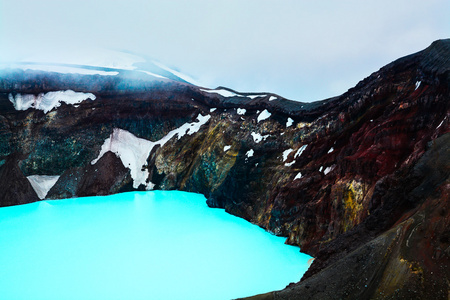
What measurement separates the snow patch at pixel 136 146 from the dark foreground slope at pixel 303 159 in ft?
1.57

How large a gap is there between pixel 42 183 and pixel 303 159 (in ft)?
93.8

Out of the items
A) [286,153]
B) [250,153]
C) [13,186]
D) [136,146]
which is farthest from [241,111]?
[13,186]

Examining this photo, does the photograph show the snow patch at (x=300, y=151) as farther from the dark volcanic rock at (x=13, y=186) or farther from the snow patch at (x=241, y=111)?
the dark volcanic rock at (x=13, y=186)

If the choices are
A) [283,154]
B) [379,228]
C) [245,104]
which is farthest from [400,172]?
[245,104]

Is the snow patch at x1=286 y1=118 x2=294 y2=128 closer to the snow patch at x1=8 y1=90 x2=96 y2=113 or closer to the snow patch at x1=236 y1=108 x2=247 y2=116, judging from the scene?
the snow patch at x1=236 y1=108 x2=247 y2=116

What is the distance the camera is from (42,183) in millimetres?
36219

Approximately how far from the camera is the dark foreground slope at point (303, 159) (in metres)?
8.77

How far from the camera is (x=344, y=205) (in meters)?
16.0

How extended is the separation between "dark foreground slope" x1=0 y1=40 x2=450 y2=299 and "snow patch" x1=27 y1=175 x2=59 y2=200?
2.27ft

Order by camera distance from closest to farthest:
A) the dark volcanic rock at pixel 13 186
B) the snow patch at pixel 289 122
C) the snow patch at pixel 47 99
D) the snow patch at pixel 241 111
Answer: the snow patch at pixel 289 122
the dark volcanic rock at pixel 13 186
the snow patch at pixel 241 111
the snow patch at pixel 47 99

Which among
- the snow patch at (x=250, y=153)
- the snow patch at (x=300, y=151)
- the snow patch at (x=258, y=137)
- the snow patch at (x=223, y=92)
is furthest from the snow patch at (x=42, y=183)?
the snow patch at (x=300, y=151)

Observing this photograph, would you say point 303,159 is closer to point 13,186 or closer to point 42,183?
point 42,183

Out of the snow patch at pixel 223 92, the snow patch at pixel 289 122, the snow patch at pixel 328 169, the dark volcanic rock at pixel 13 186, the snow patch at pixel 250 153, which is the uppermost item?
the snow patch at pixel 223 92

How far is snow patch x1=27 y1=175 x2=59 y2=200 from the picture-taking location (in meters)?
35.6
